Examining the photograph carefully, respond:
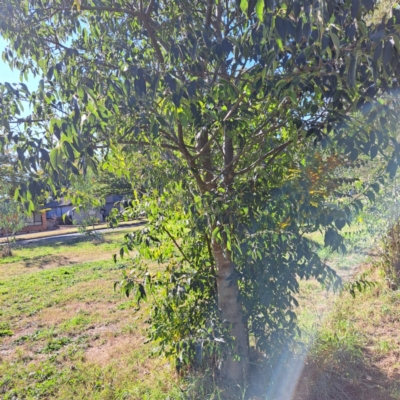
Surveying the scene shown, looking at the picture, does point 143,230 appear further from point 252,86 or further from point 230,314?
point 252,86

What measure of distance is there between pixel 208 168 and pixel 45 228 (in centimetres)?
2994

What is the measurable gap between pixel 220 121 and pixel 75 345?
3551 mm

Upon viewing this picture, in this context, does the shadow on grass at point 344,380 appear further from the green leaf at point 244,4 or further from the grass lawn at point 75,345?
the green leaf at point 244,4

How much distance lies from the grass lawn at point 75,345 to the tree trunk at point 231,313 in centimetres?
49

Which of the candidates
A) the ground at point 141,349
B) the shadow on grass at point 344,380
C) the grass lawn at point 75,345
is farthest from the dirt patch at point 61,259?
the shadow on grass at point 344,380

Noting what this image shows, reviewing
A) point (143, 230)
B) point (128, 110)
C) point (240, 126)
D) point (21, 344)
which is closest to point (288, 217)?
point (240, 126)

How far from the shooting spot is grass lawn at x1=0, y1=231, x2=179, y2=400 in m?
3.27

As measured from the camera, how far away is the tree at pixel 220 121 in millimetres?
1813

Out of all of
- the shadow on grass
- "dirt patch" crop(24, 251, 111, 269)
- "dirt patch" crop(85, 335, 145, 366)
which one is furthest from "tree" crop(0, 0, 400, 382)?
"dirt patch" crop(24, 251, 111, 269)

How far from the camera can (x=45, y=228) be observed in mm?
29750

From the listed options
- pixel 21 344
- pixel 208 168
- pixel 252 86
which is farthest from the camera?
pixel 21 344

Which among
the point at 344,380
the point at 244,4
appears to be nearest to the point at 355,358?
the point at 344,380

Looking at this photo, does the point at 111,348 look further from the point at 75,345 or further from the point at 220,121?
the point at 220,121

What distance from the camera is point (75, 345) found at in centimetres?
440
